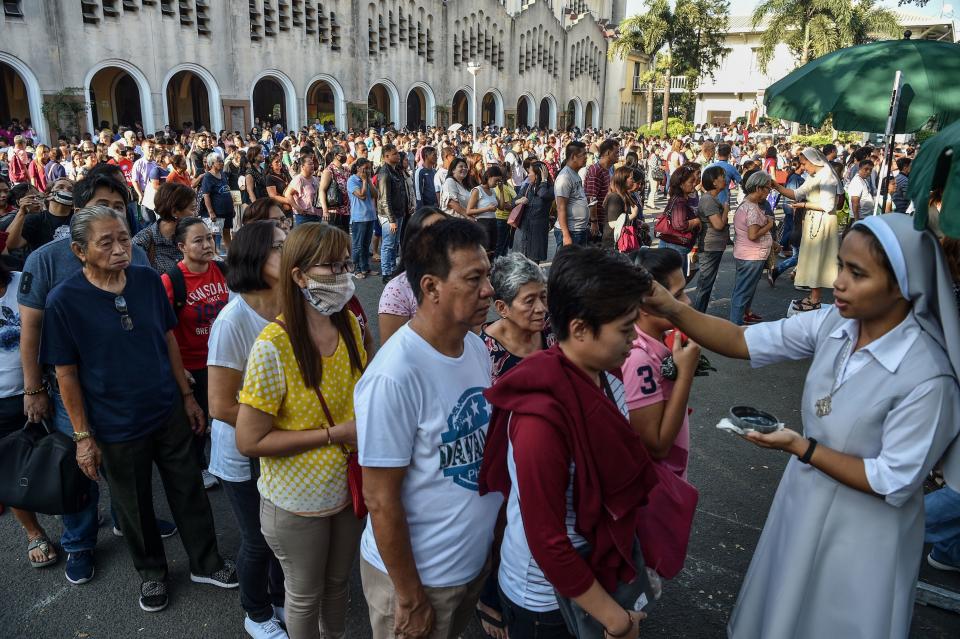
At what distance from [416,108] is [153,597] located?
42.2m

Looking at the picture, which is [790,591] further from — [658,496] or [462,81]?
[462,81]

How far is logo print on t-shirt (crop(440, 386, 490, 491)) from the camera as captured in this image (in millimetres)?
1862

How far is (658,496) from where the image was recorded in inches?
74.3

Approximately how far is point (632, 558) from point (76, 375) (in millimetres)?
2487

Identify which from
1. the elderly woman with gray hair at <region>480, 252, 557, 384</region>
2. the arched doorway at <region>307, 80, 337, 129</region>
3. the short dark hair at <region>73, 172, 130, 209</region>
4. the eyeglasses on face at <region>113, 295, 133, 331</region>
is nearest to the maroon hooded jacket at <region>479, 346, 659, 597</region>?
the elderly woman with gray hair at <region>480, 252, 557, 384</region>

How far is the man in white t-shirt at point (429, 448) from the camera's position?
5.80 ft

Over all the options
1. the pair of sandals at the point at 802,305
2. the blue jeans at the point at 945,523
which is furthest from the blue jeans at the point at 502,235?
the blue jeans at the point at 945,523

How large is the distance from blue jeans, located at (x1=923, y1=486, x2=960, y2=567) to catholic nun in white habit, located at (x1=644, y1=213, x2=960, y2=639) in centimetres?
158

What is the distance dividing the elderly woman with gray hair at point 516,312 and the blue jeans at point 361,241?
23.2ft

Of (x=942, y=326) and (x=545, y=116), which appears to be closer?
(x=942, y=326)

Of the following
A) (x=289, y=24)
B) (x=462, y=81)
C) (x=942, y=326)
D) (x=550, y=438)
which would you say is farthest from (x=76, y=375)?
(x=462, y=81)

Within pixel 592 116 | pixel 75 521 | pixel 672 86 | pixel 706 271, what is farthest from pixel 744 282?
pixel 592 116

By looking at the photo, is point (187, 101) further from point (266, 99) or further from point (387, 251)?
point (387, 251)

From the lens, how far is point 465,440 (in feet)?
6.23
